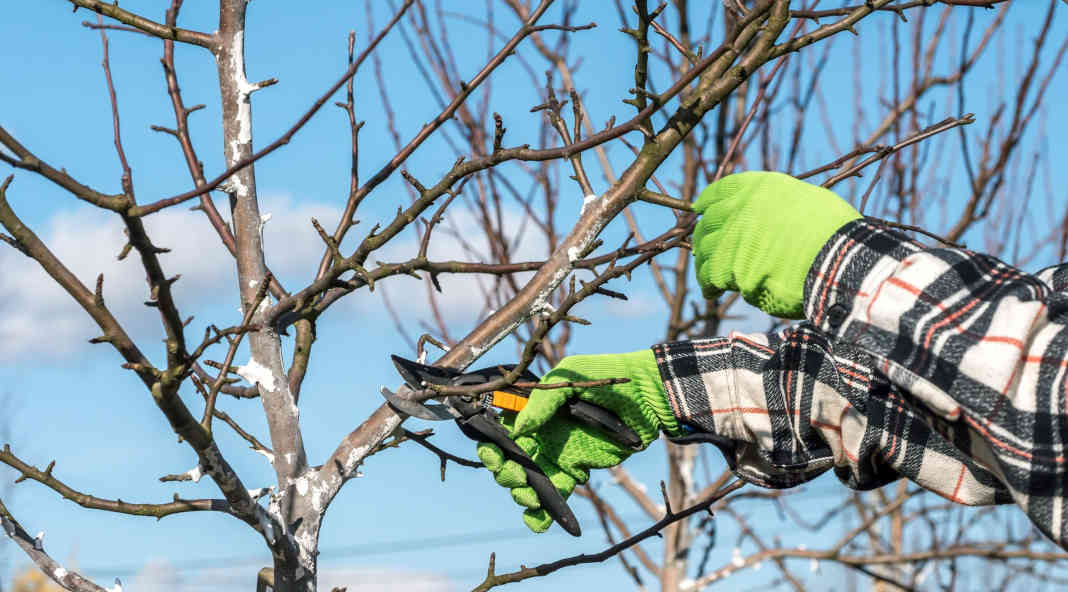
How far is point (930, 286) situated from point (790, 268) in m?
0.23

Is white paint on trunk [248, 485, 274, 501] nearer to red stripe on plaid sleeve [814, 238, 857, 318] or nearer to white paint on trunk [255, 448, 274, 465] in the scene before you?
white paint on trunk [255, 448, 274, 465]

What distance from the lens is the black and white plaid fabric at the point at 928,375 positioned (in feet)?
3.83

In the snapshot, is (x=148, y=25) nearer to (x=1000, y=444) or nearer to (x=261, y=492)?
(x=261, y=492)

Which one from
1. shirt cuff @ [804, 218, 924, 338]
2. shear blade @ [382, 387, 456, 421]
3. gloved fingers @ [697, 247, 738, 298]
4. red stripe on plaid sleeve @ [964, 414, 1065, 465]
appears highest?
gloved fingers @ [697, 247, 738, 298]

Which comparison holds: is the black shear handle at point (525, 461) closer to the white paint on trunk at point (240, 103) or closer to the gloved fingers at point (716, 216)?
the gloved fingers at point (716, 216)

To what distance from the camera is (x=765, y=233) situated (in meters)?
1.43

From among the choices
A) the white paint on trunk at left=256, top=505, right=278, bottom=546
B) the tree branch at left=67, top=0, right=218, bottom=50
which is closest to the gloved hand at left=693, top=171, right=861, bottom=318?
the white paint on trunk at left=256, top=505, right=278, bottom=546

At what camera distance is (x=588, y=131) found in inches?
161

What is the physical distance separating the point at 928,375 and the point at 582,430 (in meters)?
0.73

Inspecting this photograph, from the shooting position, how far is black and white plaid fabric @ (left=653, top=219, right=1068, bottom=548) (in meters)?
1.17

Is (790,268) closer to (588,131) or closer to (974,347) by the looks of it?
(974,347)

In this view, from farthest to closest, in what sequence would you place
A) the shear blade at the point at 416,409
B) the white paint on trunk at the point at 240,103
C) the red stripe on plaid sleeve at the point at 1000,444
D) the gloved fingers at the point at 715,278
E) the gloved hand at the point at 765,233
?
the white paint on trunk at the point at 240,103 → the shear blade at the point at 416,409 → the gloved fingers at the point at 715,278 → the gloved hand at the point at 765,233 → the red stripe on plaid sleeve at the point at 1000,444

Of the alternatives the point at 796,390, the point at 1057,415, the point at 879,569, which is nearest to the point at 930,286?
the point at 1057,415

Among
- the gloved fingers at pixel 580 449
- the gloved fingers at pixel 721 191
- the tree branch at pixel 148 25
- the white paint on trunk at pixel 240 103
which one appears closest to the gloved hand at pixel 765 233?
the gloved fingers at pixel 721 191
